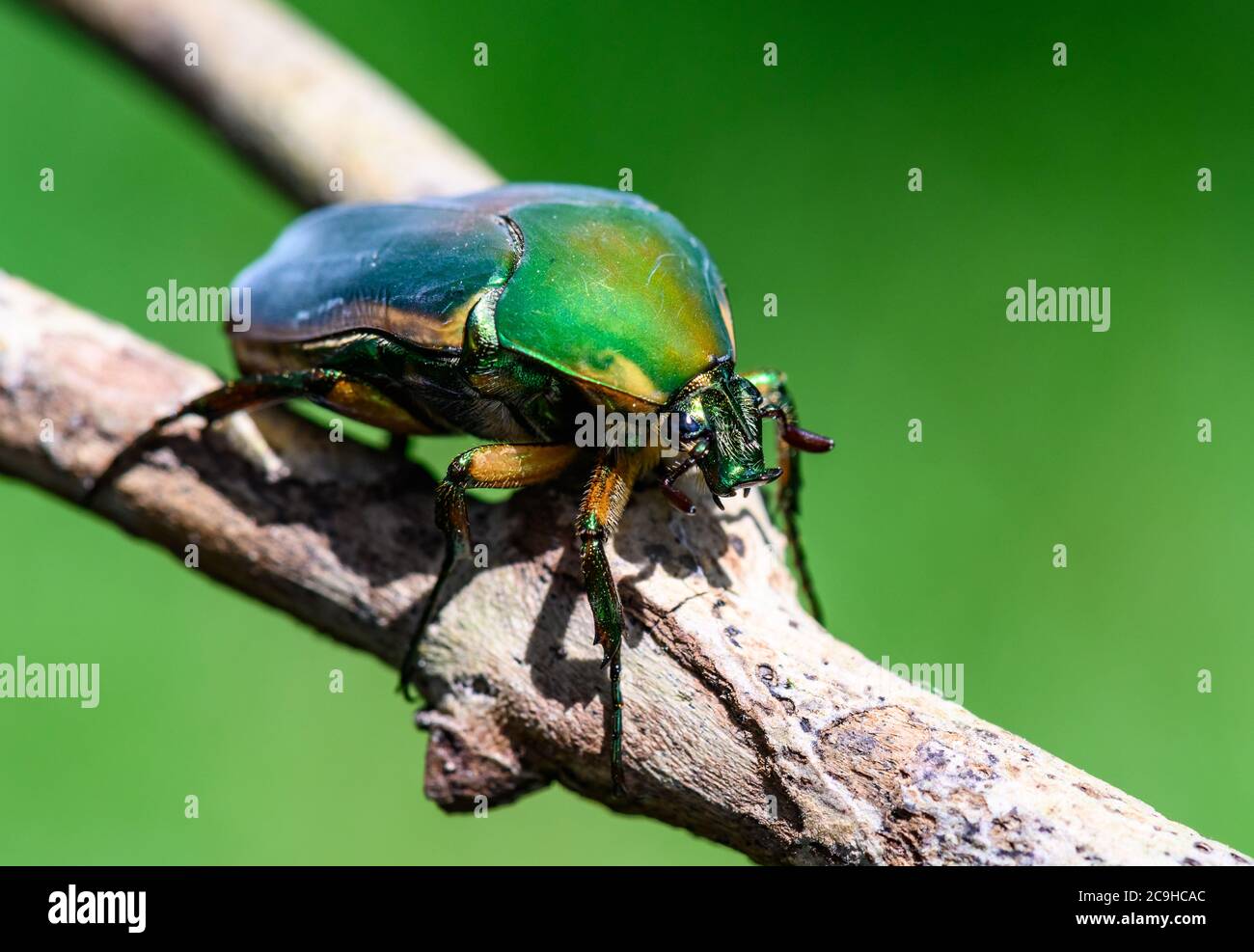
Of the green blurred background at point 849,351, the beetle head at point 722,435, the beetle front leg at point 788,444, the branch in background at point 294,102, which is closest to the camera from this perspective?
the beetle head at point 722,435

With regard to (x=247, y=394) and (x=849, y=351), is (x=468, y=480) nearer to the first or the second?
(x=247, y=394)

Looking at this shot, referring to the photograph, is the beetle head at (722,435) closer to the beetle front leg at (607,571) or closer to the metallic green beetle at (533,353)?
the metallic green beetle at (533,353)

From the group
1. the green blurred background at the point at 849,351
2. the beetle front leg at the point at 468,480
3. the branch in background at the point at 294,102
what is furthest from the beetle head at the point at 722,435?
the green blurred background at the point at 849,351

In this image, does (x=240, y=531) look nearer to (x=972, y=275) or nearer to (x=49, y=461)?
(x=49, y=461)

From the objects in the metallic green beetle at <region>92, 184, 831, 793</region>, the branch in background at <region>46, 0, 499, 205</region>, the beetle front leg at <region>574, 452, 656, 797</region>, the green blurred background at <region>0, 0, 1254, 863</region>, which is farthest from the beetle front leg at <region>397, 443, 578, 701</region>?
the green blurred background at <region>0, 0, 1254, 863</region>

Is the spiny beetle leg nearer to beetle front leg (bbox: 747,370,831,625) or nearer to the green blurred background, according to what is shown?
beetle front leg (bbox: 747,370,831,625)

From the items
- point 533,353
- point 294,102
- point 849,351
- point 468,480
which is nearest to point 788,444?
point 533,353

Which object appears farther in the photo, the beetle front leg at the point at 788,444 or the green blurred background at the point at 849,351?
the green blurred background at the point at 849,351
